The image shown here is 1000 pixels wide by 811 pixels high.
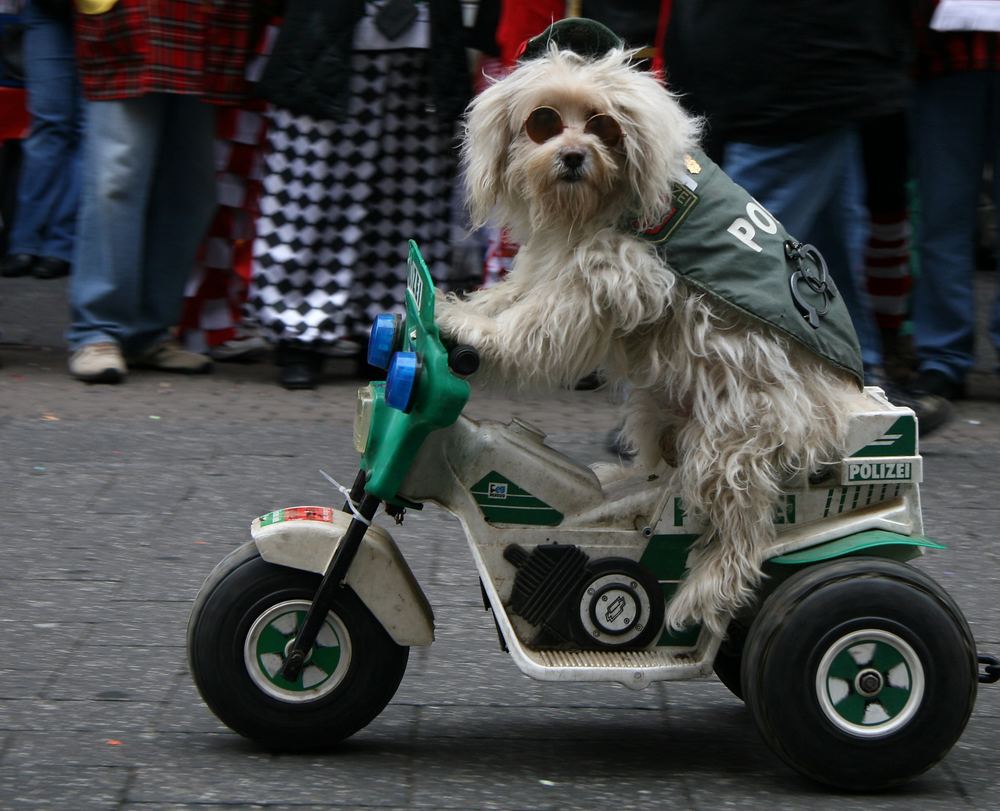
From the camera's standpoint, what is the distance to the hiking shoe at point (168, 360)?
6.79 m

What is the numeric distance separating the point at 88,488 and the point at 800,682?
2845 mm

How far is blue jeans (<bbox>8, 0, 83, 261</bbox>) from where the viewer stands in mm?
7730

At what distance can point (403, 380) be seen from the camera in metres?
3.07

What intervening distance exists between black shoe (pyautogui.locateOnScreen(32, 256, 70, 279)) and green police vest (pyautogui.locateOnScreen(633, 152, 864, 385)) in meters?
5.94

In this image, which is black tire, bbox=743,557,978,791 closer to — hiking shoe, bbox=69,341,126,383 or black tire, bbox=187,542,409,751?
black tire, bbox=187,542,409,751

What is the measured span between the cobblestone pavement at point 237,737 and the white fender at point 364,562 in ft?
0.94

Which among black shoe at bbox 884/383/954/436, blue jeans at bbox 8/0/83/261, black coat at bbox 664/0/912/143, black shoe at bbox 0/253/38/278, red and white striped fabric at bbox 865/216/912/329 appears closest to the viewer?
black coat at bbox 664/0/912/143

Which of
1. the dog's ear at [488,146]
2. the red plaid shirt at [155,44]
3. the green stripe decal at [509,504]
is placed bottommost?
the green stripe decal at [509,504]

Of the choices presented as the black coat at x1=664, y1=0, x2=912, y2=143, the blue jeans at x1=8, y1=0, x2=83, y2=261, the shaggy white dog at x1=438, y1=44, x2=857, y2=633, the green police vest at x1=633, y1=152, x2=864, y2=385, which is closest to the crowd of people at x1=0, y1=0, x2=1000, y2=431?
the black coat at x1=664, y1=0, x2=912, y2=143

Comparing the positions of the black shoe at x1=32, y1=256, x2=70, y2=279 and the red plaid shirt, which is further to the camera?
the black shoe at x1=32, y1=256, x2=70, y2=279

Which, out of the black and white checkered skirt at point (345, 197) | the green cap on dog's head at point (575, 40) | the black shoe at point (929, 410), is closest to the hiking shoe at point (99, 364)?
the black and white checkered skirt at point (345, 197)

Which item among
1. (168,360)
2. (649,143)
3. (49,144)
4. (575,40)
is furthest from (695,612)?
(49,144)

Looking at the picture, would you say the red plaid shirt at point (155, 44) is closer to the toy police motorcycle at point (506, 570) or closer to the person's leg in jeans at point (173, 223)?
the person's leg in jeans at point (173, 223)

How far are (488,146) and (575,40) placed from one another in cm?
28
